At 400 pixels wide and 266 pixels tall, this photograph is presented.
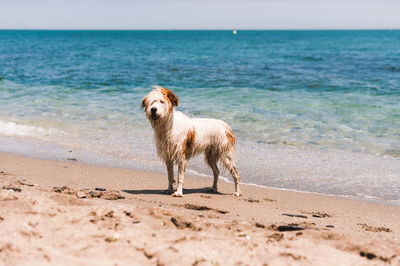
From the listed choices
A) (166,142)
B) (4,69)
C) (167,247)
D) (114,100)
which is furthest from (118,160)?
(4,69)

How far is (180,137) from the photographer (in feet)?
23.6

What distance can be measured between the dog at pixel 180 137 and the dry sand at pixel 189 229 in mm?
568

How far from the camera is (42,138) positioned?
37.4 feet

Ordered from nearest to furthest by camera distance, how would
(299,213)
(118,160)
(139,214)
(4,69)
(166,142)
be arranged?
(139,214), (299,213), (166,142), (118,160), (4,69)

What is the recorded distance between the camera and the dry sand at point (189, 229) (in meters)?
3.85

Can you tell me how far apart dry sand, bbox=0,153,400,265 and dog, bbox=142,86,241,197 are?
1.86ft

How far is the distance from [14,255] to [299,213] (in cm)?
413

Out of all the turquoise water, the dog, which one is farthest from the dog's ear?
the turquoise water

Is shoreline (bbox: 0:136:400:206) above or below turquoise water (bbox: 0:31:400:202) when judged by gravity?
below

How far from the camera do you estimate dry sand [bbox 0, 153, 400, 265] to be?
385 centimetres

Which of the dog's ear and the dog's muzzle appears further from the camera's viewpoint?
the dog's ear

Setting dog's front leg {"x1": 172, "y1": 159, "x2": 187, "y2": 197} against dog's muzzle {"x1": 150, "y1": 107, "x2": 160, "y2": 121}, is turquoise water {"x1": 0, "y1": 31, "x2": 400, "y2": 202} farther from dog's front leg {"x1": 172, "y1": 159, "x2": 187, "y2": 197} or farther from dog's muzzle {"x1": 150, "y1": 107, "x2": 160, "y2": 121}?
dog's muzzle {"x1": 150, "y1": 107, "x2": 160, "y2": 121}

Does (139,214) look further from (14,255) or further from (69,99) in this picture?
(69,99)

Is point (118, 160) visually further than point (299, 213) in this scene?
Yes
